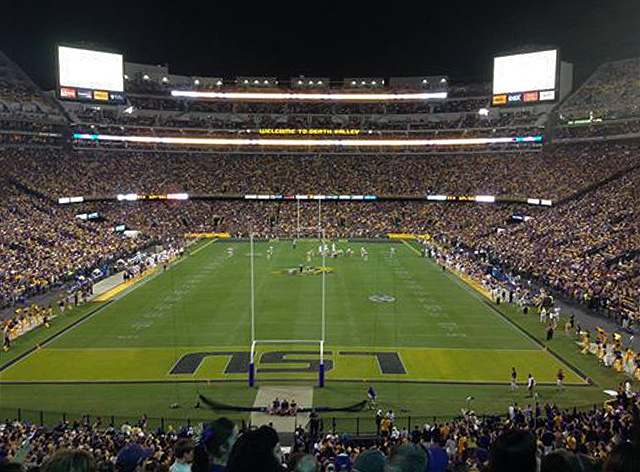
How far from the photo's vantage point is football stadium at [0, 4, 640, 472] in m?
14.0

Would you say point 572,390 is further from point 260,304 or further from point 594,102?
point 594,102

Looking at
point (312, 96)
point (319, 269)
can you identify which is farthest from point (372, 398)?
point (312, 96)

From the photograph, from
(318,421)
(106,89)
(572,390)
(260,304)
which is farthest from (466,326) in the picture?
(106,89)

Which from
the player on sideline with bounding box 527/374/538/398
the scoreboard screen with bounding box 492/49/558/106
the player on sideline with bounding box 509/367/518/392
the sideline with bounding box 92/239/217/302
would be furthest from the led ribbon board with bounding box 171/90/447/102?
the player on sideline with bounding box 527/374/538/398

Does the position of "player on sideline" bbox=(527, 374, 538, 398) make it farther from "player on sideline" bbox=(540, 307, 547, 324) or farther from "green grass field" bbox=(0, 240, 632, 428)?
"player on sideline" bbox=(540, 307, 547, 324)

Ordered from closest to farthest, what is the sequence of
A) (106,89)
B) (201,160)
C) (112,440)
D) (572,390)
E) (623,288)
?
(112,440), (572,390), (623,288), (106,89), (201,160)

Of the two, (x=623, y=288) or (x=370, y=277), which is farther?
(x=370, y=277)

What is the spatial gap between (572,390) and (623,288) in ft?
43.5

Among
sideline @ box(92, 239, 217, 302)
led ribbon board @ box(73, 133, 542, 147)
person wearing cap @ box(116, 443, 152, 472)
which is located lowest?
sideline @ box(92, 239, 217, 302)

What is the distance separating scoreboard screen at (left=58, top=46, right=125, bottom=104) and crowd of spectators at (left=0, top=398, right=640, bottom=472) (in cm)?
4824

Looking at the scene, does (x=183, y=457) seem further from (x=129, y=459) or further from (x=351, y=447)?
(x=351, y=447)

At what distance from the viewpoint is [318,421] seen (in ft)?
51.6

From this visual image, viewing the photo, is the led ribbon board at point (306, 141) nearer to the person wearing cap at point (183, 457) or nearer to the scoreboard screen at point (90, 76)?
the scoreboard screen at point (90, 76)

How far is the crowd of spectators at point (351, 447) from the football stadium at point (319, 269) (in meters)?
0.02
